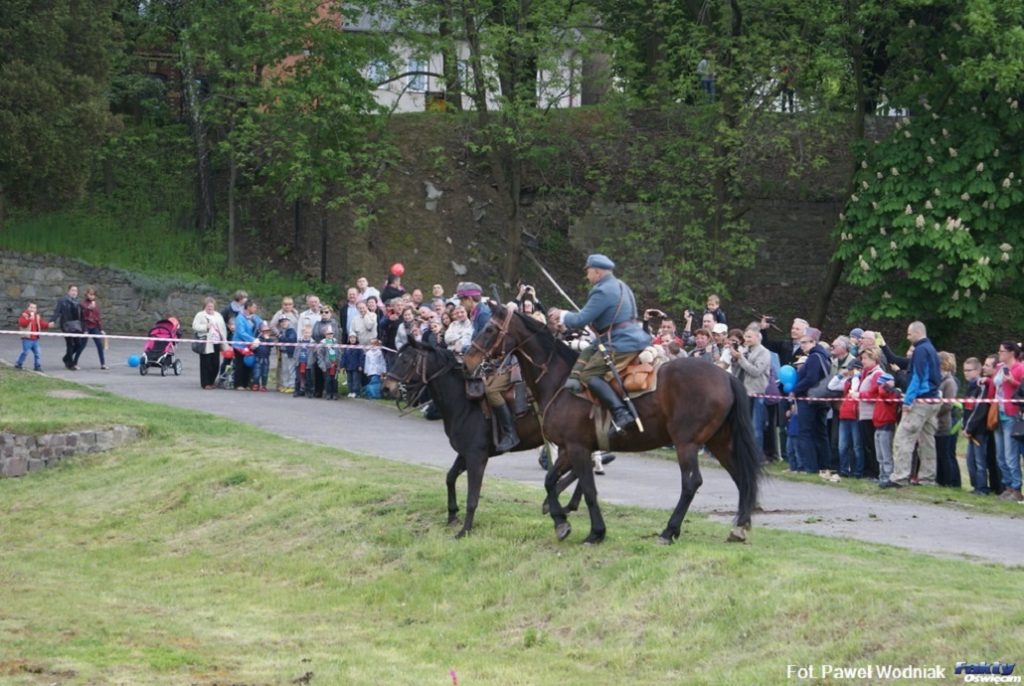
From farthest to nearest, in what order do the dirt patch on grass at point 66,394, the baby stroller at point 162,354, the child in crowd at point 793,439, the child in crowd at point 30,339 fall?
1. the baby stroller at point 162,354
2. the child in crowd at point 30,339
3. the dirt patch on grass at point 66,394
4. the child in crowd at point 793,439

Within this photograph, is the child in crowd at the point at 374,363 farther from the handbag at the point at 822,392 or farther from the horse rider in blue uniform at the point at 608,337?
the horse rider in blue uniform at the point at 608,337

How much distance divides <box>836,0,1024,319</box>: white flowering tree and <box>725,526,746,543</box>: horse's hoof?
1884cm

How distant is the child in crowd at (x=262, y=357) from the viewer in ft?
107

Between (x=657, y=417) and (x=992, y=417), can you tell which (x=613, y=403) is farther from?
(x=992, y=417)

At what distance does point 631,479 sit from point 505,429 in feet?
17.0

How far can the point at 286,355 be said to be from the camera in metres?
33.4

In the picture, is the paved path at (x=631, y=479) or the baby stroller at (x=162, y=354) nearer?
the paved path at (x=631, y=479)

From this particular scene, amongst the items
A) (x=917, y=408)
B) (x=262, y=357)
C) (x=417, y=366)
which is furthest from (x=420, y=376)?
(x=262, y=357)

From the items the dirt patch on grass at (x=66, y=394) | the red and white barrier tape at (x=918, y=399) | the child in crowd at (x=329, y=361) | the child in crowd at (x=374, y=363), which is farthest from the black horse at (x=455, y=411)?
the child in crowd at (x=329, y=361)

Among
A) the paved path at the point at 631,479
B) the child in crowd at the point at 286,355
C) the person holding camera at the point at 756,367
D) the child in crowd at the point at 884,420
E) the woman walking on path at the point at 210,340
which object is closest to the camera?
the paved path at the point at 631,479

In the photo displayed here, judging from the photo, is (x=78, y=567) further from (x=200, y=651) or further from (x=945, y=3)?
(x=945, y=3)

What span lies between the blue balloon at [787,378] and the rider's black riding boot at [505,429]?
25.7ft

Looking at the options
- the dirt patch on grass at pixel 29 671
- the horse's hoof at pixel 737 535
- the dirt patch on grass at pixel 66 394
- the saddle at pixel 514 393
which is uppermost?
the saddle at pixel 514 393

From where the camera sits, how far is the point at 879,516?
18594mm
